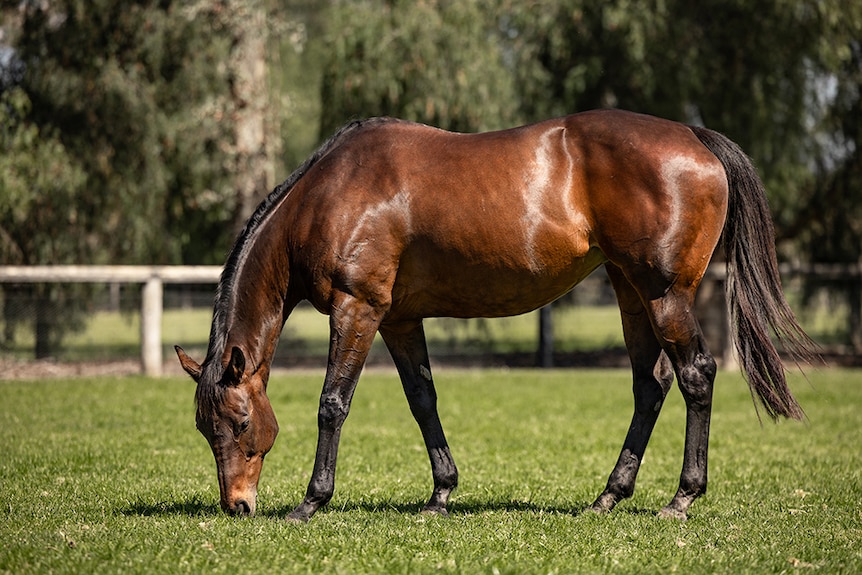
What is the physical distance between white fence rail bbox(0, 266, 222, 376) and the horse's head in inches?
346

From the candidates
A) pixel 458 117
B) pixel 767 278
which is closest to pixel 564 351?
pixel 458 117

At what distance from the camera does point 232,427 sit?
213 inches

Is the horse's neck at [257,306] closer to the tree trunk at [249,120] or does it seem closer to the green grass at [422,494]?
the green grass at [422,494]

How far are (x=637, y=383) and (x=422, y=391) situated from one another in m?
1.25

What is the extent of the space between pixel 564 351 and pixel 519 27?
559cm

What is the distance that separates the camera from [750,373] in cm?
540

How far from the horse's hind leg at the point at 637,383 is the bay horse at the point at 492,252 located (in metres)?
0.19

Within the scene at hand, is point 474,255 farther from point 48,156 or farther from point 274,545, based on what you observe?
point 48,156

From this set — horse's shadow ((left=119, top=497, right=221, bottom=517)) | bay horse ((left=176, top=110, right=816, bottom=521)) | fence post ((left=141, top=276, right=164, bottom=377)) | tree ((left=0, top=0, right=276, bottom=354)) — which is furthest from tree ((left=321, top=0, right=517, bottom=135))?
horse's shadow ((left=119, top=497, right=221, bottom=517))

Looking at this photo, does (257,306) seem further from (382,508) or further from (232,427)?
(382,508)

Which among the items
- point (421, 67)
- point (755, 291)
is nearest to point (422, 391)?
point (755, 291)

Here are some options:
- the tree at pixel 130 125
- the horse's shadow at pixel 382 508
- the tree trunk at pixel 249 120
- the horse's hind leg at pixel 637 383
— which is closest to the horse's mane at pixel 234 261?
the horse's shadow at pixel 382 508

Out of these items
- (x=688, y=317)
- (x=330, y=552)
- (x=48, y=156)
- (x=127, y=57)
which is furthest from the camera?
(x=127, y=57)

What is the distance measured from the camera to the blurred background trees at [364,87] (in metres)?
15.3
